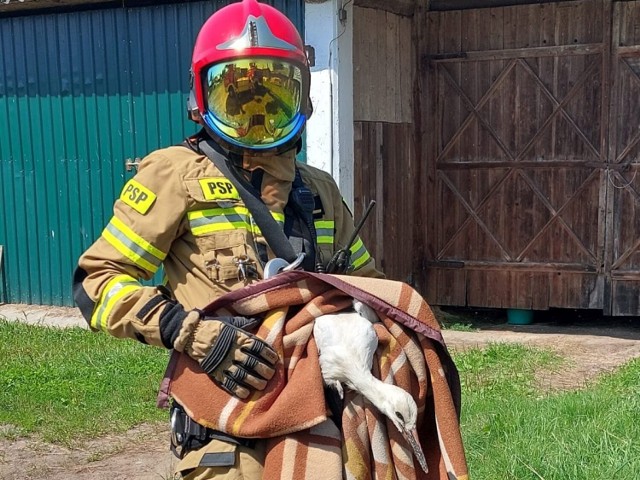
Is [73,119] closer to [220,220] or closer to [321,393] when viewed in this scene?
[220,220]

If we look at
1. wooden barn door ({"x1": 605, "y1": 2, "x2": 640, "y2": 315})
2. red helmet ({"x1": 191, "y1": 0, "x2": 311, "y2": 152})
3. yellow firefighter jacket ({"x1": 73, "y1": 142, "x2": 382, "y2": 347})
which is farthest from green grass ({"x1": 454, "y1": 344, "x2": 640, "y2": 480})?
red helmet ({"x1": 191, "y1": 0, "x2": 311, "y2": 152})

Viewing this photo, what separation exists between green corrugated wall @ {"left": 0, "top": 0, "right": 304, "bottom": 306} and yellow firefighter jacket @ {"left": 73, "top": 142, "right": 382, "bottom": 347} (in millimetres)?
5619

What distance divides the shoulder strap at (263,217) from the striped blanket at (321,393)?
191 millimetres

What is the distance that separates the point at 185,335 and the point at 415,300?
2.00 ft

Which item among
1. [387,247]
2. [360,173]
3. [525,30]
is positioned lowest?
[387,247]

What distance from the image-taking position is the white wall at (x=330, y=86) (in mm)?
7113

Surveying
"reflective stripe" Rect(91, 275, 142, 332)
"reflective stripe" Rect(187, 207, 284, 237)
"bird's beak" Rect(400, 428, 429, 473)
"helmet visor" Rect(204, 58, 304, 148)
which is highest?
"helmet visor" Rect(204, 58, 304, 148)

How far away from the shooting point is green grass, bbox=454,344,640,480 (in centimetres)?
412

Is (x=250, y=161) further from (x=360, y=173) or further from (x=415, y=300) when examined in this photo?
(x=360, y=173)

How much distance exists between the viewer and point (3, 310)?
9094 mm

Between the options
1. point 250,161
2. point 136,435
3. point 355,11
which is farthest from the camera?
point 355,11

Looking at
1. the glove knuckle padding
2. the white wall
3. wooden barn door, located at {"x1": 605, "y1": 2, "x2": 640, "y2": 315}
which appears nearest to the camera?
the glove knuckle padding

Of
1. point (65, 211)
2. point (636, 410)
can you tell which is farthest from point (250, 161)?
point (65, 211)

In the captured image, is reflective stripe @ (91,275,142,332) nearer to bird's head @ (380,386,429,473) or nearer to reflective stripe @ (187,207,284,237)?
reflective stripe @ (187,207,284,237)
